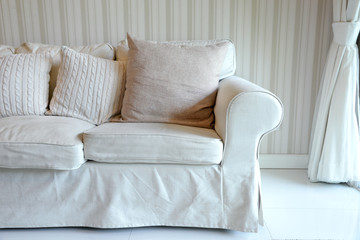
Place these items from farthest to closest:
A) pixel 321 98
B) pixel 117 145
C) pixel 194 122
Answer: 1. pixel 321 98
2. pixel 194 122
3. pixel 117 145

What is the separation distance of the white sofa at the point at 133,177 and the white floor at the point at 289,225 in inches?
1.8

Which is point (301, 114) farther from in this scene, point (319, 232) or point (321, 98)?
point (319, 232)

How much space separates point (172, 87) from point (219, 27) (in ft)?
2.47

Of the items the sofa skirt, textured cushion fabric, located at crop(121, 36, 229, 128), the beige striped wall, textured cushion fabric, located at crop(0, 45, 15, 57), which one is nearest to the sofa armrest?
the sofa skirt

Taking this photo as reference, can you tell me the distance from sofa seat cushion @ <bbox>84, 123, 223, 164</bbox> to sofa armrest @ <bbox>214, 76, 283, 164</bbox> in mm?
62

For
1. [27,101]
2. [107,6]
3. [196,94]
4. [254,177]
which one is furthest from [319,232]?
[107,6]

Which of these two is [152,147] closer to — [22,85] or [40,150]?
[40,150]

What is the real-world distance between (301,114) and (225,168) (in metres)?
1.10

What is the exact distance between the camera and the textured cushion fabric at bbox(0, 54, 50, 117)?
5.98 ft

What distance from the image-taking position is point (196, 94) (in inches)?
69.0

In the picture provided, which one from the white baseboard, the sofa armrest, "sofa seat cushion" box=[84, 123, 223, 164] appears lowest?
the white baseboard

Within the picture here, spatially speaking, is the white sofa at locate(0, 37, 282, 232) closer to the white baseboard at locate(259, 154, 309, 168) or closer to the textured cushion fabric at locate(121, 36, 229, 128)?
the textured cushion fabric at locate(121, 36, 229, 128)

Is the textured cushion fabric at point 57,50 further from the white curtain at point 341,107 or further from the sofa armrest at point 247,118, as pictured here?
the white curtain at point 341,107

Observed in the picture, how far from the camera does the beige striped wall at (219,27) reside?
2240 millimetres
